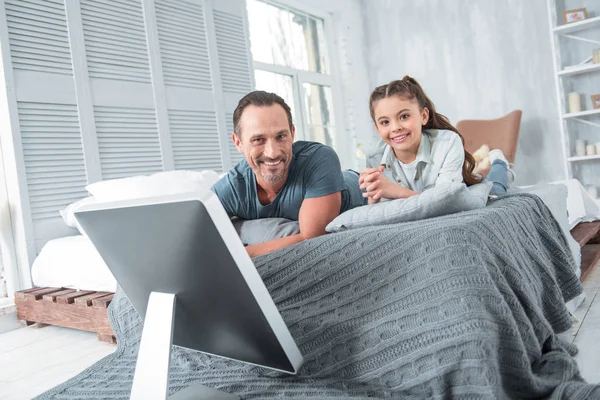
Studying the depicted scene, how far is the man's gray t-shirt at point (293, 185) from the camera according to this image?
5.23 feet

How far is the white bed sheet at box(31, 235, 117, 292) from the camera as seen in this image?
2432 millimetres

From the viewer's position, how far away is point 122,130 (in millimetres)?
3289

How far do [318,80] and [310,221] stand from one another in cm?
427

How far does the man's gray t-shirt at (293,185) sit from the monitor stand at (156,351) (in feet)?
2.09

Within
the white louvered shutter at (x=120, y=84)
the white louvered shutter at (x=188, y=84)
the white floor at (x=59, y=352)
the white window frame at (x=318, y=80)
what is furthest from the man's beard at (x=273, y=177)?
the white window frame at (x=318, y=80)

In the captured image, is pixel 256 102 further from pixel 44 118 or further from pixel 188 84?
pixel 188 84

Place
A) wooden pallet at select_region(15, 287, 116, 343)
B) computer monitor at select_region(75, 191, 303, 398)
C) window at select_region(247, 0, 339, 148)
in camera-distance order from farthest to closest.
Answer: window at select_region(247, 0, 339, 148)
wooden pallet at select_region(15, 287, 116, 343)
computer monitor at select_region(75, 191, 303, 398)

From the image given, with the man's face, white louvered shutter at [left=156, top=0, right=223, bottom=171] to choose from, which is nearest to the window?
white louvered shutter at [left=156, top=0, right=223, bottom=171]

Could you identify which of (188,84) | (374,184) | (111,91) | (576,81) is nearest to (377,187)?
(374,184)

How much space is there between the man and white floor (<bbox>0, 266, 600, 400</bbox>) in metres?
0.83

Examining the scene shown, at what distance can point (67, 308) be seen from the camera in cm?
243

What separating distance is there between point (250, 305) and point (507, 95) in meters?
4.93

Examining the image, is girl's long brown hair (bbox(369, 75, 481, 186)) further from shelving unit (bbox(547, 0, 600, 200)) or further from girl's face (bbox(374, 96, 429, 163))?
shelving unit (bbox(547, 0, 600, 200))

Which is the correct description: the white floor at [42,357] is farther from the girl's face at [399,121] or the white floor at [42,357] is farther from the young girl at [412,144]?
the girl's face at [399,121]
